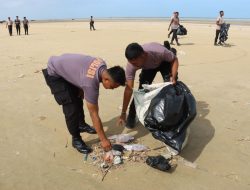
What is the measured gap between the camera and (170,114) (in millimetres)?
3920

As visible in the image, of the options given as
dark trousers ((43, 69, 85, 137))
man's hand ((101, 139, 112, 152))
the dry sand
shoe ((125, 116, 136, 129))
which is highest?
dark trousers ((43, 69, 85, 137))

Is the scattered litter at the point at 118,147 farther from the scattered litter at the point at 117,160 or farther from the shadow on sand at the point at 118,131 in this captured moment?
the shadow on sand at the point at 118,131

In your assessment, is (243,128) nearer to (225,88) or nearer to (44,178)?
(225,88)

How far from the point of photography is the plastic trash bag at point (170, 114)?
3926 millimetres

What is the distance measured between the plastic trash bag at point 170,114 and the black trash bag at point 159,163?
21 cm

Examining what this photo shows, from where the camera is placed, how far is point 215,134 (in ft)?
15.3

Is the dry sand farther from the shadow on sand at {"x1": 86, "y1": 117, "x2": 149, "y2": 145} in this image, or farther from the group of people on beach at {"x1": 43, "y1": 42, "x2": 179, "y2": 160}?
the group of people on beach at {"x1": 43, "y1": 42, "x2": 179, "y2": 160}

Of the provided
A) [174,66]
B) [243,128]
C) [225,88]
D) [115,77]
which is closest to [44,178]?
[115,77]

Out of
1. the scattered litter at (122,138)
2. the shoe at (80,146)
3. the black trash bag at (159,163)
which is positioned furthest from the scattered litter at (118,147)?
the black trash bag at (159,163)

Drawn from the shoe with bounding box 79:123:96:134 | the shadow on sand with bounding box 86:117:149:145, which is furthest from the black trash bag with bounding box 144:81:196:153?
the shoe with bounding box 79:123:96:134

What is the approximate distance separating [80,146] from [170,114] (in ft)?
3.76

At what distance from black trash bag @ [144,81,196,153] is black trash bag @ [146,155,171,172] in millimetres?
211

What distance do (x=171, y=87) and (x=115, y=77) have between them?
1.17 metres

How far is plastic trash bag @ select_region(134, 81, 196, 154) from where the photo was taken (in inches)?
155
